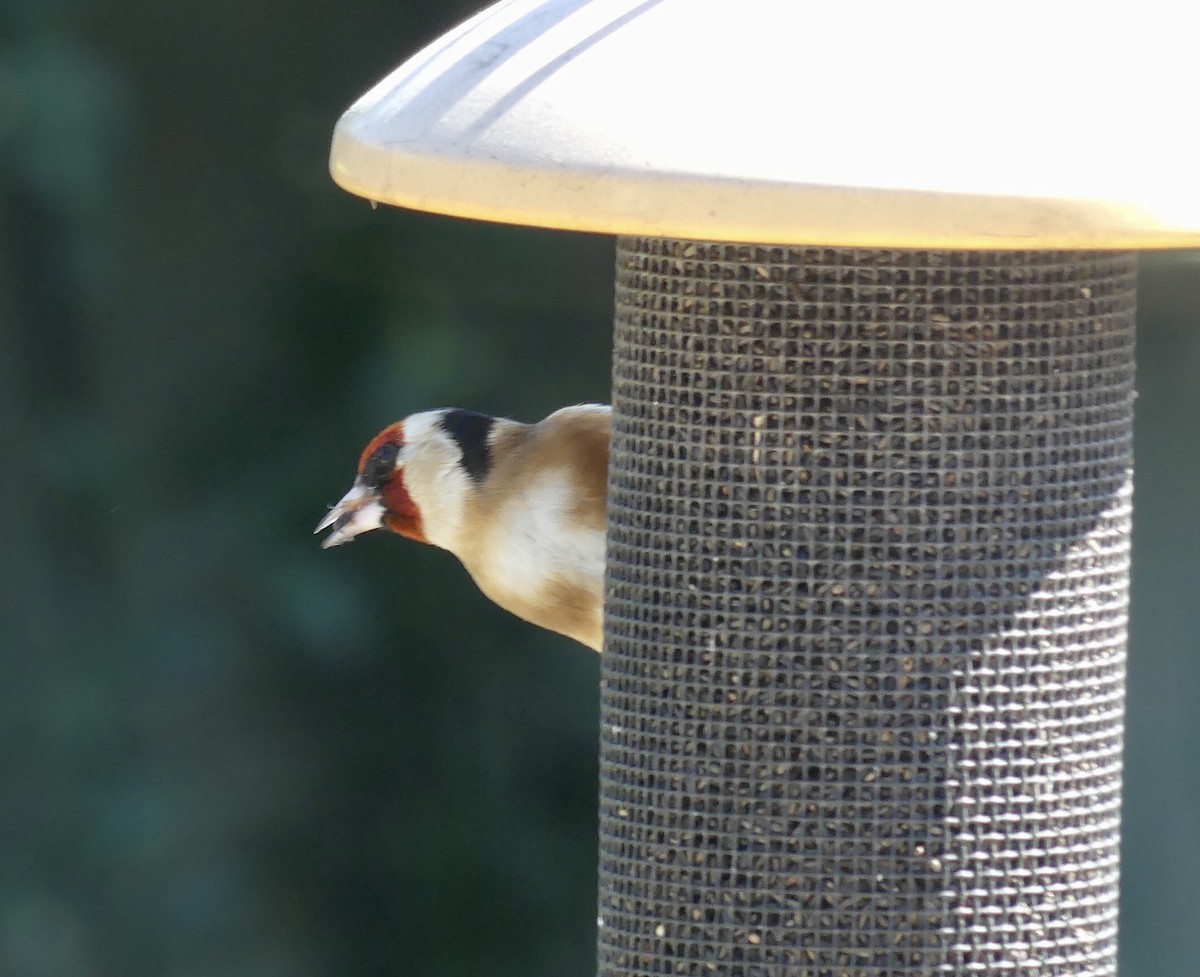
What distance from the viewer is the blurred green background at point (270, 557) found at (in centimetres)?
440

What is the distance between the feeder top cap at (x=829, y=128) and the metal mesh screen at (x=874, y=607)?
42 centimetres

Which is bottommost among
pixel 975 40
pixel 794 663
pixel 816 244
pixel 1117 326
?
pixel 794 663

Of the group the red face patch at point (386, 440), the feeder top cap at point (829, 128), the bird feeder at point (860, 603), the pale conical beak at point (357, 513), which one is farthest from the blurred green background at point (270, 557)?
the feeder top cap at point (829, 128)

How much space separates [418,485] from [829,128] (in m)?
1.99

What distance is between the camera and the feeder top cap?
1.79 metres

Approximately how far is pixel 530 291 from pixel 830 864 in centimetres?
226

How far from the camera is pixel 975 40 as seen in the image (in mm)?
1922

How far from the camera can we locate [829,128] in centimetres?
183

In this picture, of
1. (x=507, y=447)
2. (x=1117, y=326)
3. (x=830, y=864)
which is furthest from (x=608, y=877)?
(x=507, y=447)

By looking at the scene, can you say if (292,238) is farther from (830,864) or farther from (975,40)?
(975,40)

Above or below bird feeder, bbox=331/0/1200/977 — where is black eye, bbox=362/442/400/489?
below

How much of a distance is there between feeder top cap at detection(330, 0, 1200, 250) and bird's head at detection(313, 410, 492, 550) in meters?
1.68

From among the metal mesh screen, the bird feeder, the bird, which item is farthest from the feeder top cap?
the bird

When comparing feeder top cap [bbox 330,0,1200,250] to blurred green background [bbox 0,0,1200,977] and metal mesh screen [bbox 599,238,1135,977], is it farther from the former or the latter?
blurred green background [bbox 0,0,1200,977]
